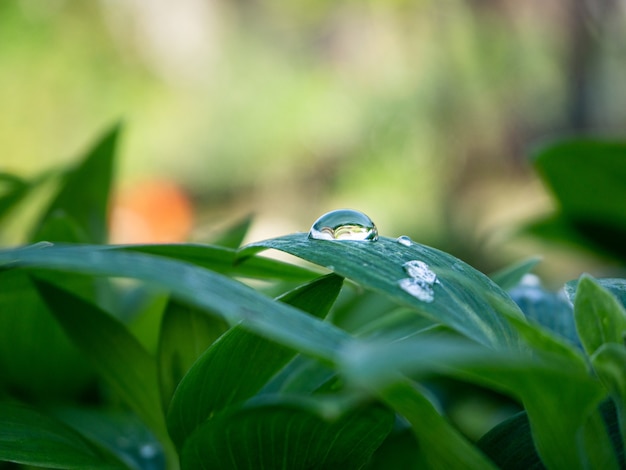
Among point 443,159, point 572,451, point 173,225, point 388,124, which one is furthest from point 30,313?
point 388,124

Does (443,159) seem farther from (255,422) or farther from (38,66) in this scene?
(255,422)

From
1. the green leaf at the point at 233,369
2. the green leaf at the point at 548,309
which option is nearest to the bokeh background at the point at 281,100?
the green leaf at the point at 548,309

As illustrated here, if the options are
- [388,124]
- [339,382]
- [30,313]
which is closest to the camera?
A: [339,382]

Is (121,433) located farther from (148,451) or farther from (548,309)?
(548,309)

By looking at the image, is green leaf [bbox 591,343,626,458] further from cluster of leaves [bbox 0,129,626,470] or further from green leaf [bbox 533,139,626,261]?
green leaf [bbox 533,139,626,261]

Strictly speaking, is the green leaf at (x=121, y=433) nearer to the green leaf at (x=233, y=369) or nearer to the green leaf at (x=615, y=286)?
the green leaf at (x=233, y=369)

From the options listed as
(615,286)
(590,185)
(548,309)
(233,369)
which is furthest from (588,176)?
(233,369)
